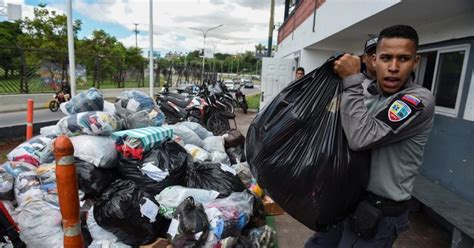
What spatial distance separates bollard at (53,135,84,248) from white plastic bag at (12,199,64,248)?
4.09 feet

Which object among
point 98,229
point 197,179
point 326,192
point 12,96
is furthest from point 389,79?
point 12,96

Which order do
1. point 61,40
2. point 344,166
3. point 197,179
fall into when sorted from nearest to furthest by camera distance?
Answer: point 344,166, point 197,179, point 61,40

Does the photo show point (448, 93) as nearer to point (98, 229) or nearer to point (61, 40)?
point (98, 229)

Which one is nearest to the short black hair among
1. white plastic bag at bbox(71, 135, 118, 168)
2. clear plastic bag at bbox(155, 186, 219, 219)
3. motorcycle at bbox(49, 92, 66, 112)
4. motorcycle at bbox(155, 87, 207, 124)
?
clear plastic bag at bbox(155, 186, 219, 219)

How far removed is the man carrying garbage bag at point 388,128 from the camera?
1.19 metres

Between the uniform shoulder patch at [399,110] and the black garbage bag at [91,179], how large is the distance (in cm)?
242

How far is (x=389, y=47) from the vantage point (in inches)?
50.8

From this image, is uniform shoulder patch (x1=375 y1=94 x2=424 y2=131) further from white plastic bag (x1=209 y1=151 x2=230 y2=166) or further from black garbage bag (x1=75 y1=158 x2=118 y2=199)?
white plastic bag (x1=209 y1=151 x2=230 y2=166)

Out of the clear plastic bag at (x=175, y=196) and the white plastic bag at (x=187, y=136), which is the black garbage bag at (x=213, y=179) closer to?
the clear plastic bag at (x=175, y=196)

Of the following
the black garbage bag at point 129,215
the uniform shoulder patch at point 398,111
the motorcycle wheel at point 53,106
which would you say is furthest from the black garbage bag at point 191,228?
the motorcycle wheel at point 53,106

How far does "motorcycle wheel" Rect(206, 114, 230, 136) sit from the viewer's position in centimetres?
721

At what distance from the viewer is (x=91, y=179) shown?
2717 millimetres

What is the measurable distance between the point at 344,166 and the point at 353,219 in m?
0.30

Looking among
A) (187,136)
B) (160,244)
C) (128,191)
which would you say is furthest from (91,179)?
(187,136)
